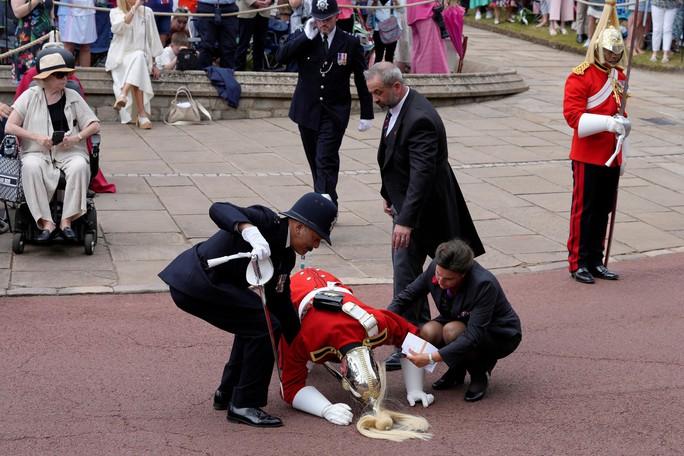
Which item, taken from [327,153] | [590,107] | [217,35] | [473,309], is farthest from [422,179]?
[217,35]

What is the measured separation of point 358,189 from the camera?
11539 millimetres

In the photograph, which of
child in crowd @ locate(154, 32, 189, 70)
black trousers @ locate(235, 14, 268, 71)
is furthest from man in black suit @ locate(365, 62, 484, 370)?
black trousers @ locate(235, 14, 268, 71)

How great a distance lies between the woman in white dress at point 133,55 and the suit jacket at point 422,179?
6.98 meters

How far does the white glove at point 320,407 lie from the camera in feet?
19.3

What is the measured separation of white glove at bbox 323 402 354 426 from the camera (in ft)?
19.3

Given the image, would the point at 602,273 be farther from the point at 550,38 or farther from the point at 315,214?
the point at 550,38

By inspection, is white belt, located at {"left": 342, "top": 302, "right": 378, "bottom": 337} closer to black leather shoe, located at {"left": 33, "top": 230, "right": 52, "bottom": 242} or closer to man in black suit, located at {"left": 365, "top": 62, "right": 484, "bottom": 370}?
man in black suit, located at {"left": 365, "top": 62, "right": 484, "bottom": 370}

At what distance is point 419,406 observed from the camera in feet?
20.4

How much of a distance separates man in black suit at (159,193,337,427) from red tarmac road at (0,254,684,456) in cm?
24

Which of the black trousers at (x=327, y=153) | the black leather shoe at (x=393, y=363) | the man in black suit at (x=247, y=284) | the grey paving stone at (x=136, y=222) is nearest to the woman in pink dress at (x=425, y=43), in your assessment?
the black trousers at (x=327, y=153)

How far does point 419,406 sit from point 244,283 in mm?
1184

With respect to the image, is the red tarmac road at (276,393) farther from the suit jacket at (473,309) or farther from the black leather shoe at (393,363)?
the suit jacket at (473,309)

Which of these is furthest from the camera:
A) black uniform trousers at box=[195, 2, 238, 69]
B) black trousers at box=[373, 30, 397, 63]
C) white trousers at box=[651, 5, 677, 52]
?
white trousers at box=[651, 5, 677, 52]

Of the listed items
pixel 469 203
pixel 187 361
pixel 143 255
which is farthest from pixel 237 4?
pixel 187 361
